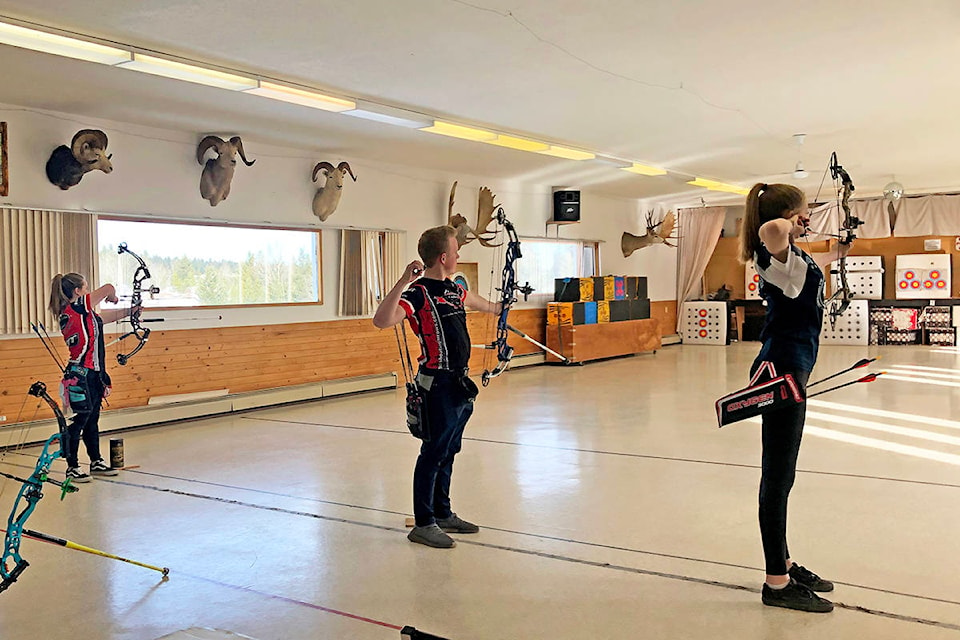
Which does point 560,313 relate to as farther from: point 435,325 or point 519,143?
point 435,325

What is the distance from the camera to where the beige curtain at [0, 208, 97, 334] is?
259 inches

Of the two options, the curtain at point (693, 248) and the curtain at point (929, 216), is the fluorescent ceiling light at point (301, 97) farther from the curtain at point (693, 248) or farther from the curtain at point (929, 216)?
the curtain at point (929, 216)

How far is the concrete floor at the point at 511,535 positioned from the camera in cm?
304

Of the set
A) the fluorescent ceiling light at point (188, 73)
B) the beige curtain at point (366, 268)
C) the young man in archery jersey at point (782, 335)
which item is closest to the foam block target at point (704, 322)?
the beige curtain at point (366, 268)

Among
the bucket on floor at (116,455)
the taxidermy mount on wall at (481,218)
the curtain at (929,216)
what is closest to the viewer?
the bucket on floor at (116,455)

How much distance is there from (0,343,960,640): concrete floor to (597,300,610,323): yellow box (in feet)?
18.3

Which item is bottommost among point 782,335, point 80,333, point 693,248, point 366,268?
point 80,333

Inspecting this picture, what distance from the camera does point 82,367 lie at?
5.38 metres

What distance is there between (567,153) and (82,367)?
580 centimetres

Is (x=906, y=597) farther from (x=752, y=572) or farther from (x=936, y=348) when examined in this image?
(x=936, y=348)

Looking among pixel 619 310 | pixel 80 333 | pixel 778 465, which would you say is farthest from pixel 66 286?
pixel 619 310

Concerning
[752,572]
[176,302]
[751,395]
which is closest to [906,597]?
[752,572]

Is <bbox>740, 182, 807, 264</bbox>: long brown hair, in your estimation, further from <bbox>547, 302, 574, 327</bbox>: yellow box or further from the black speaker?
the black speaker

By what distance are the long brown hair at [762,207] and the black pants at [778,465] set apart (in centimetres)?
49
